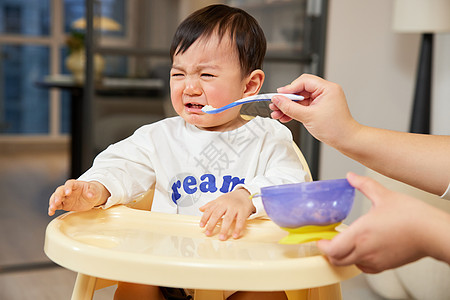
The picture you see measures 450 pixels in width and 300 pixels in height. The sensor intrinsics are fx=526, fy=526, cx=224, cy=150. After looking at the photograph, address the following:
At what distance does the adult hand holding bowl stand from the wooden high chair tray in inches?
1.4

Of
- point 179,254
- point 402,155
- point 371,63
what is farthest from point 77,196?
point 371,63

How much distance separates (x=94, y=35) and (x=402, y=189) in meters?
1.32

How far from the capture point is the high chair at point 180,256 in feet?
1.98

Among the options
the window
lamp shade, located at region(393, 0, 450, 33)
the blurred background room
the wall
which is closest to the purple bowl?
the blurred background room

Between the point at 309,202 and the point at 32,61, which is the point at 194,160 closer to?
the point at 309,202

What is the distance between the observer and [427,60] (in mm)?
2113

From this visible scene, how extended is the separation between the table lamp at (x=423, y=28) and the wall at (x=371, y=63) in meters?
0.25

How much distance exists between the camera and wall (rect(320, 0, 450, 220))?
2.35 m

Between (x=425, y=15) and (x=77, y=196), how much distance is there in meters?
1.61

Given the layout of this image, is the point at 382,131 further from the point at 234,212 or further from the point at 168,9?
the point at 168,9

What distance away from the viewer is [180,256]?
68 centimetres

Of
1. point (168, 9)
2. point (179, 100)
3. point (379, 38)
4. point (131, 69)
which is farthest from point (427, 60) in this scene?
point (179, 100)

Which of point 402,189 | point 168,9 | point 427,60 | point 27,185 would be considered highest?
point 168,9

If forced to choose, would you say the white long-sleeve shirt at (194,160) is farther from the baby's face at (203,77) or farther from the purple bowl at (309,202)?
the purple bowl at (309,202)
